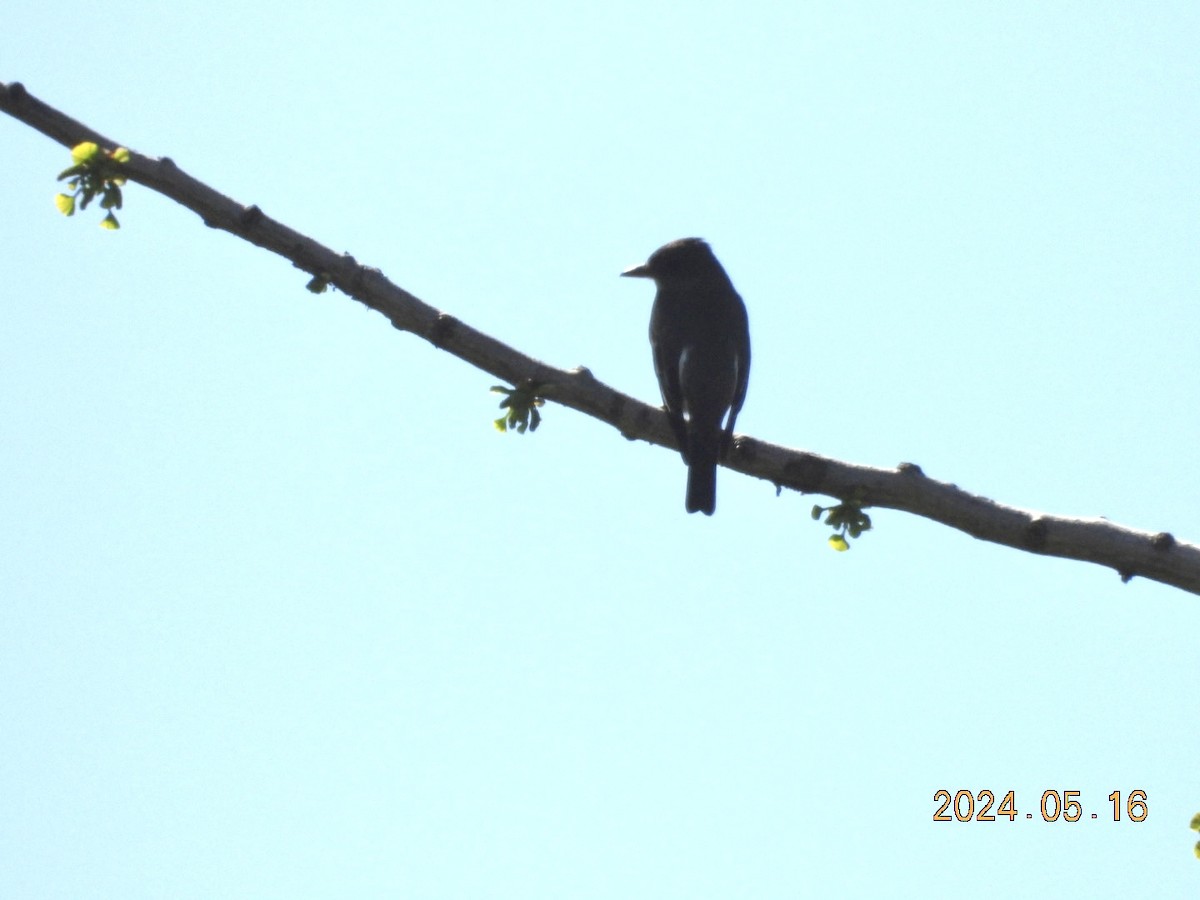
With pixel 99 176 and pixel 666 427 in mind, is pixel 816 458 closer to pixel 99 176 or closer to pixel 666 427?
pixel 666 427

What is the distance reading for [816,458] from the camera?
4441 mm

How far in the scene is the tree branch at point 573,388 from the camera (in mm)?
3980

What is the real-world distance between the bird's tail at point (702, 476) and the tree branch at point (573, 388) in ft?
3.58

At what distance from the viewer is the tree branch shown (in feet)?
13.1

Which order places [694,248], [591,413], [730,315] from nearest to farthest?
[591,413] → [730,315] → [694,248]

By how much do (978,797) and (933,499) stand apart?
2.07 meters

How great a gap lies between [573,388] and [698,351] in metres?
2.86

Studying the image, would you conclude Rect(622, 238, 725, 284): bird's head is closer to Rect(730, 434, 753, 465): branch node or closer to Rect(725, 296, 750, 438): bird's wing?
Rect(725, 296, 750, 438): bird's wing

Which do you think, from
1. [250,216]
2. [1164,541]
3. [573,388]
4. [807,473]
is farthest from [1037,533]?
[250,216]

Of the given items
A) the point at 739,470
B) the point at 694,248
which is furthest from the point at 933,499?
the point at 694,248

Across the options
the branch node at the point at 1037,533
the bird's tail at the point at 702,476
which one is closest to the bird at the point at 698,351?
the bird's tail at the point at 702,476

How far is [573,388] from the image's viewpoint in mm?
4633

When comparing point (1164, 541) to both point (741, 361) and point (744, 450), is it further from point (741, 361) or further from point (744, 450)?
point (741, 361)

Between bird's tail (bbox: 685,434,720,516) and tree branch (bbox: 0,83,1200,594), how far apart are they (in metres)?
1.09
